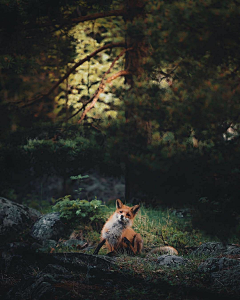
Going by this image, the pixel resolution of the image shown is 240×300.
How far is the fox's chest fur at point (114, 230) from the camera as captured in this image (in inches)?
192

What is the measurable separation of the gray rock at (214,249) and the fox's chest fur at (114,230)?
1265mm

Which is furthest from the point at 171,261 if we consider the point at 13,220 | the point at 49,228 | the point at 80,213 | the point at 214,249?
the point at 13,220

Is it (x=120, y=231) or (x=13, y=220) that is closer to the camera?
(x=120, y=231)

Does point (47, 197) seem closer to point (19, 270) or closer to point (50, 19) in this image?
point (50, 19)

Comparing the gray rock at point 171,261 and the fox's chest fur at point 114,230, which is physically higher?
the fox's chest fur at point 114,230

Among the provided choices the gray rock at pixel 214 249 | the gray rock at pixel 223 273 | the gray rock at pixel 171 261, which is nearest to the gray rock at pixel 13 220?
the gray rock at pixel 171 261

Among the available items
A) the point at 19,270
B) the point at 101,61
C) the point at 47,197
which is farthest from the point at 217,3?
the point at 47,197

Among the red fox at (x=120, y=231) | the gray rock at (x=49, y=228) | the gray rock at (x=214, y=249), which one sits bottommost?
the gray rock at (x=49, y=228)

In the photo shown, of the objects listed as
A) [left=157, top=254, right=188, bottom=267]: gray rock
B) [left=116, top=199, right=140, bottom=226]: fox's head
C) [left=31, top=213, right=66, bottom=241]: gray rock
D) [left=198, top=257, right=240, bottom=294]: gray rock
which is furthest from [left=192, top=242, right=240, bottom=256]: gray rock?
[left=31, top=213, right=66, bottom=241]: gray rock

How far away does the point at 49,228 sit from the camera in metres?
6.23

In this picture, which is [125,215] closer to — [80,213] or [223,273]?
[223,273]

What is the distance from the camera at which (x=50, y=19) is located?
756cm

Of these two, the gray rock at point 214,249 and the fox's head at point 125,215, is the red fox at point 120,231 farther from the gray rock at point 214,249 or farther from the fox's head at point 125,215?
the gray rock at point 214,249

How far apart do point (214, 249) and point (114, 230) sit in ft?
5.28
